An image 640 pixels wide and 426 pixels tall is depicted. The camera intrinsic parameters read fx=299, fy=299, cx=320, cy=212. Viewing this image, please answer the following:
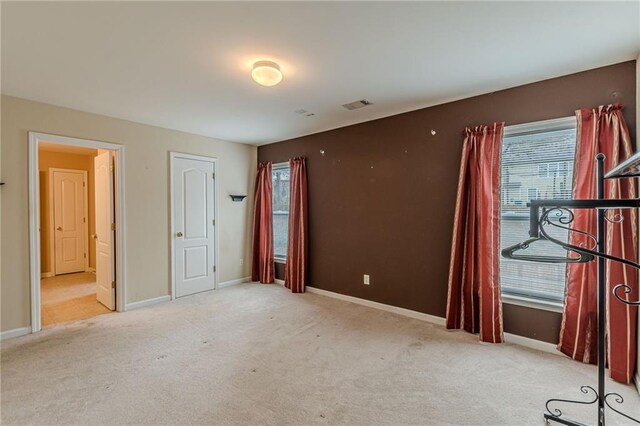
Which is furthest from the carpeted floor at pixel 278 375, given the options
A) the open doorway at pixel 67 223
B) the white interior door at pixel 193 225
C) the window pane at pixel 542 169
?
the open doorway at pixel 67 223

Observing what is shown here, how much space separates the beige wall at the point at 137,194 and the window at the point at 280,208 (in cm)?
55

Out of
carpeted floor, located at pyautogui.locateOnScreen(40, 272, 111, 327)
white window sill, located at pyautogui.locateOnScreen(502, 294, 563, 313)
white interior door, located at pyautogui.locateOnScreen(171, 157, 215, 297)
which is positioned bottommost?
carpeted floor, located at pyautogui.locateOnScreen(40, 272, 111, 327)

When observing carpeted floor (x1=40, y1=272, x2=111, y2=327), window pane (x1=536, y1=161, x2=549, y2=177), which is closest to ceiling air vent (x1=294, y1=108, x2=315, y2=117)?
window pane (x1=536, y1=161, x2=549, y2=177)

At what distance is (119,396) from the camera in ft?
7.04

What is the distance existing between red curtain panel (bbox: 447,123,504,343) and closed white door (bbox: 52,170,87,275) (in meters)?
7.26

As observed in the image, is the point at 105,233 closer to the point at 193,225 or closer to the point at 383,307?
the point at 193,225

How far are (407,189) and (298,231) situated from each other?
1899 mm

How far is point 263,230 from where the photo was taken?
5.36m

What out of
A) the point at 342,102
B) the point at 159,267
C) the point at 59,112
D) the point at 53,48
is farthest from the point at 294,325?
the point at 59,112

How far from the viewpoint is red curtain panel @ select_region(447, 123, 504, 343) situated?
2.94m

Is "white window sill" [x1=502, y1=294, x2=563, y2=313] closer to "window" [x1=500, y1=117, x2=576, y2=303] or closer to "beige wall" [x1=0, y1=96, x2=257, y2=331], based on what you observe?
"window" [x1=500, y1=117, x2=576, y2=303]

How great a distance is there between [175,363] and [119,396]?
0.49 meters

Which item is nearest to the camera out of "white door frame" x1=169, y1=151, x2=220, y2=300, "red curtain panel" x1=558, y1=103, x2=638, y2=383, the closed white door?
"red curtain panel" x1=558, y1=103, x2=638, y2=383

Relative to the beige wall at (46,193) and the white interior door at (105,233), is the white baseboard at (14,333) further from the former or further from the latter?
the beige wall at (46,193)
